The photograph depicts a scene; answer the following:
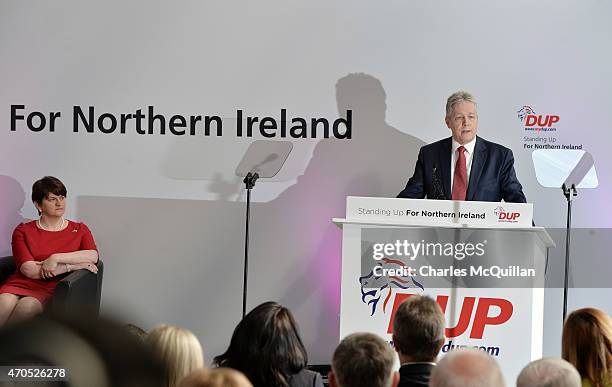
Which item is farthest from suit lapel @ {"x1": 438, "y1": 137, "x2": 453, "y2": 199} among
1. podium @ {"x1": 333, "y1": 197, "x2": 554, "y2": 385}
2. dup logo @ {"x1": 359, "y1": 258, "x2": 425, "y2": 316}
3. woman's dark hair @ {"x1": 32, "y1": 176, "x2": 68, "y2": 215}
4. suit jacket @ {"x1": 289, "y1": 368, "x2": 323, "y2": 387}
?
suit jacket @ {"x1": 289, "y1": 368, "x2": 323, "y2": 387}

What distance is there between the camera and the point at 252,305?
6.32 m

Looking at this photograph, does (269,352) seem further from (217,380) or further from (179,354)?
(217,380)

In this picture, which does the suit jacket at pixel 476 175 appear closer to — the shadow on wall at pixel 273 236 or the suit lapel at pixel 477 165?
the suit lapel at pixel 477 165

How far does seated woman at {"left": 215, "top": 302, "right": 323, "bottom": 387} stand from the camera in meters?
2.81

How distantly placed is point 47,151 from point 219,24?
149cm

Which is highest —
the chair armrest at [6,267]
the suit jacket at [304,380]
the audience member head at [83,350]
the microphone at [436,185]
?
the microphone at [436,185]

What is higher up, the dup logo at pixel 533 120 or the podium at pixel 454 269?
the dup logo at pixel 533 120

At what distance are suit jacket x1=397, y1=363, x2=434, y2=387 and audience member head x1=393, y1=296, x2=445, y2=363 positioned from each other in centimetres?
9

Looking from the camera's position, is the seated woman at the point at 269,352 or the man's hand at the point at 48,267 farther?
the man's hand at the point at 48,267

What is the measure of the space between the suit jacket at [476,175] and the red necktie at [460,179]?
39mm

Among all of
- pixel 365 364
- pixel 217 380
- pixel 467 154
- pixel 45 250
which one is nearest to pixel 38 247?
pixel 45 250

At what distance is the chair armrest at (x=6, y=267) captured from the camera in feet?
18.7

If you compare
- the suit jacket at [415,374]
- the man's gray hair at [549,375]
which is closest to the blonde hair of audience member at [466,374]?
the man's gray hair at [549,375]

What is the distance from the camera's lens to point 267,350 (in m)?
2.82
